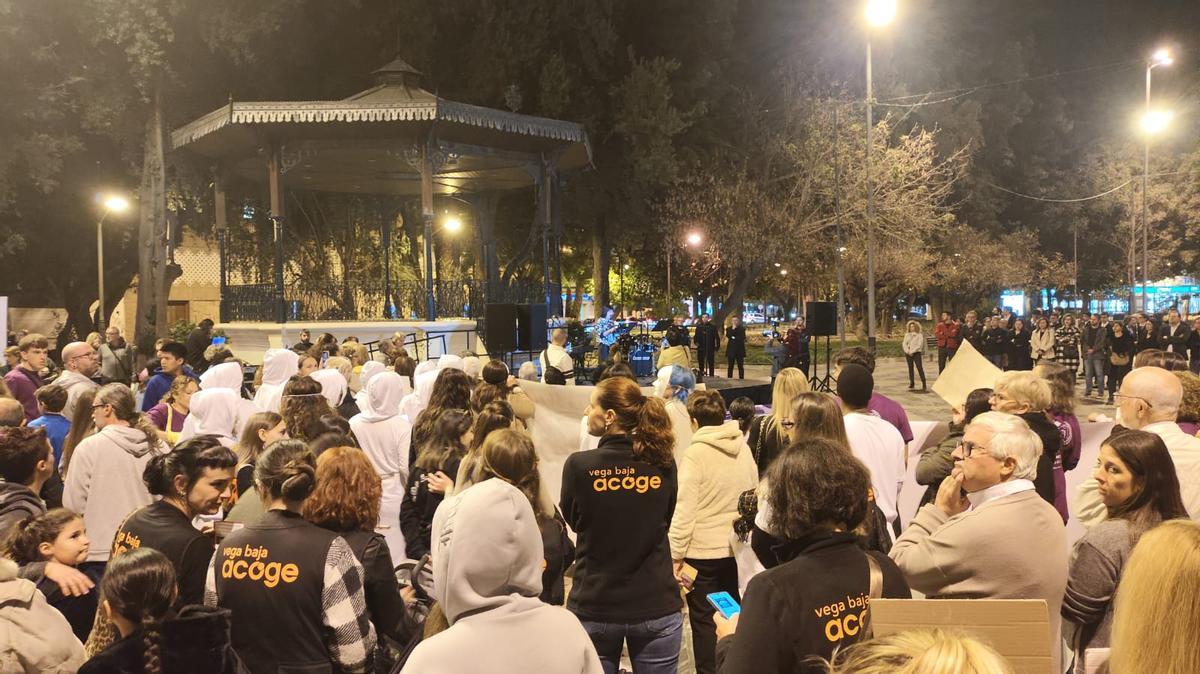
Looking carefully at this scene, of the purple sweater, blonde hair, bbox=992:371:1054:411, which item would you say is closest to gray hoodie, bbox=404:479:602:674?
blonde hair, bbox=992:371:1054:411

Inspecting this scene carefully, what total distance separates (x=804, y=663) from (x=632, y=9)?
1091 inches

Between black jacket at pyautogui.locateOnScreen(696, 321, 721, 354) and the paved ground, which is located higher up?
black jacket at pyautogui.locateOnScreen(696, 321, 721, 354)

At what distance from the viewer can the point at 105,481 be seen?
473cm

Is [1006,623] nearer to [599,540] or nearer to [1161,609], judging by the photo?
[1161,609]

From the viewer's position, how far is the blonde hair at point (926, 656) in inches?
54.1

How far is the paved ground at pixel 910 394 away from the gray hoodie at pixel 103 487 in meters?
10.7

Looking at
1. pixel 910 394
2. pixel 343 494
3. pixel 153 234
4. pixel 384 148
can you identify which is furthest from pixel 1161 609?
pixel 153 234

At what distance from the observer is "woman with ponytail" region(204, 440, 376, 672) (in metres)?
3.06

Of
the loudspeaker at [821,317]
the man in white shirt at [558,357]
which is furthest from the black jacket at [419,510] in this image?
the loudspeaker at [821,317]

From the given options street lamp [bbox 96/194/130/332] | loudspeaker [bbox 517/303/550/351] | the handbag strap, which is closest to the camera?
the handbag strap

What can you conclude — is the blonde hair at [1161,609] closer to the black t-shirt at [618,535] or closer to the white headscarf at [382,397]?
the black t-shirt at [618,535]

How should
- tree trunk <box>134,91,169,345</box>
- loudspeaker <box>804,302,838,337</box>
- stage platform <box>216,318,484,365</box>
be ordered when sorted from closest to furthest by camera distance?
1. loudspeaker <box>804,302,838,337</box>
2. stage platform <box>216,318,484,365</box>
3. tree trunk <box>134,91,169,345</box>

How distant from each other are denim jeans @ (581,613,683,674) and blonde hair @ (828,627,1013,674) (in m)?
2.57

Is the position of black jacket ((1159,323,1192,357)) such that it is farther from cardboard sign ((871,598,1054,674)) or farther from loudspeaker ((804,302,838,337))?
cardboard sign ((871,598,1054,674))
